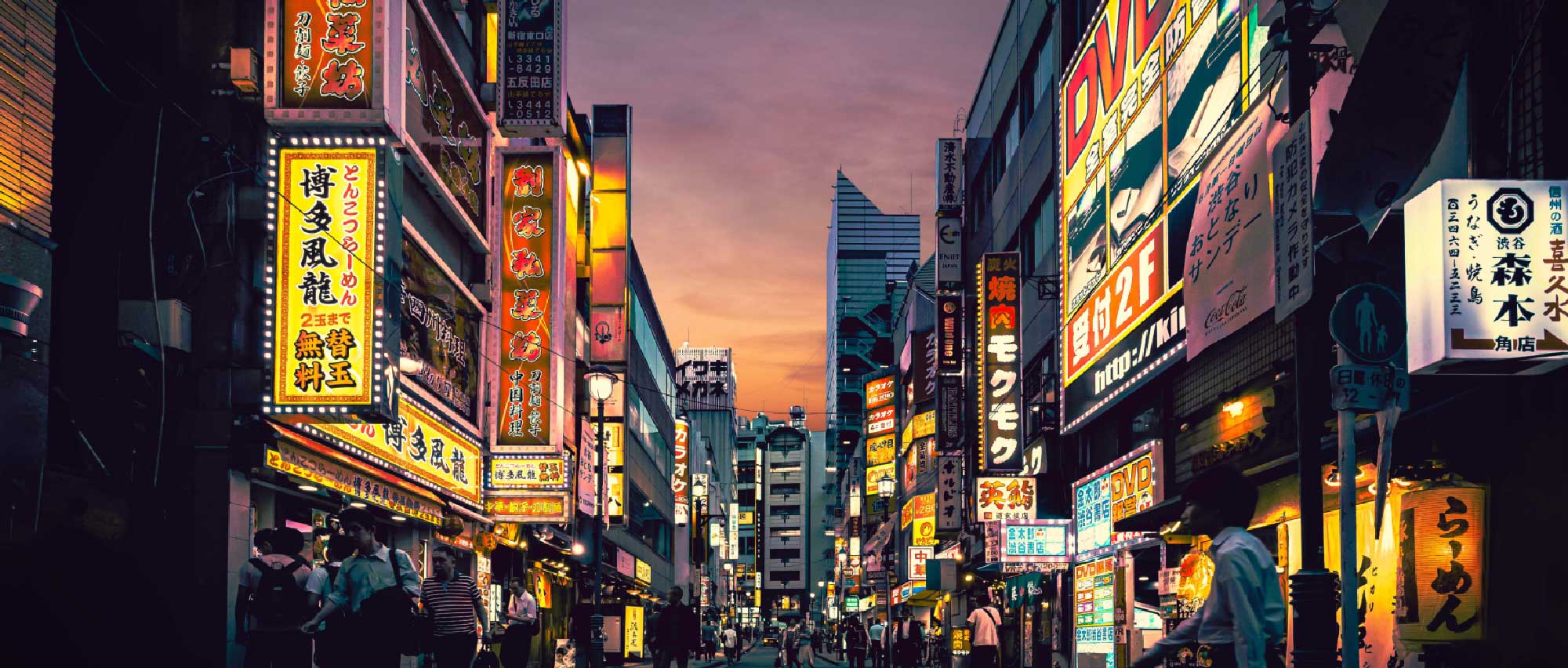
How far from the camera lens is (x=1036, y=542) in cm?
2675

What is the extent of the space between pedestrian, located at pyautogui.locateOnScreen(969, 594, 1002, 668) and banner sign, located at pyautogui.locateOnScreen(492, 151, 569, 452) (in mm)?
10107

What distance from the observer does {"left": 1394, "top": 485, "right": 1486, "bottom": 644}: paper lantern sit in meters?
9.38

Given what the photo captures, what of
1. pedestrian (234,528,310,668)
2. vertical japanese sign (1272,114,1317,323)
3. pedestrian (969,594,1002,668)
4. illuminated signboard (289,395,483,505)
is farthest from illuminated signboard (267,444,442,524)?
vertical japanese sign (1272,114,1317,323)

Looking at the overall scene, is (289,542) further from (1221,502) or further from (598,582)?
(598,582)

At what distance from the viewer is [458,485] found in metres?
25.9

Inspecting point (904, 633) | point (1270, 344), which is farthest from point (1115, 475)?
point (904, 633)

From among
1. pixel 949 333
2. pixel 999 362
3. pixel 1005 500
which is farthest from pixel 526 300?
pixel 949 333

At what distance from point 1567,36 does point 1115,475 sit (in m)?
14.1

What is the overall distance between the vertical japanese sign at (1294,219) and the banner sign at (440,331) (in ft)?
47.2

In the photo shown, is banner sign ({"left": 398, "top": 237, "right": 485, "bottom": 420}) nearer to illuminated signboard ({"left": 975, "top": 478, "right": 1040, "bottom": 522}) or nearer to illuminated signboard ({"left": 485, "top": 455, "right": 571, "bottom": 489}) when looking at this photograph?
illuminated signboard ({"left": 485, "top": 455, "right": 571, "bottom": 489})

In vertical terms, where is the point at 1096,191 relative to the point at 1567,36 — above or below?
above

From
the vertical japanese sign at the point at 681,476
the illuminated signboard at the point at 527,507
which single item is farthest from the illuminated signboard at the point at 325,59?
the vertical japanese sign at the point at 681,476

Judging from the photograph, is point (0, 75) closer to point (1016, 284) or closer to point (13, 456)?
point (13, 456)

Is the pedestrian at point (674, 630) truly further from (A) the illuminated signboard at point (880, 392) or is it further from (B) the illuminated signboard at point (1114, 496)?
(A) the illuminated signboard at point (880, 392)
